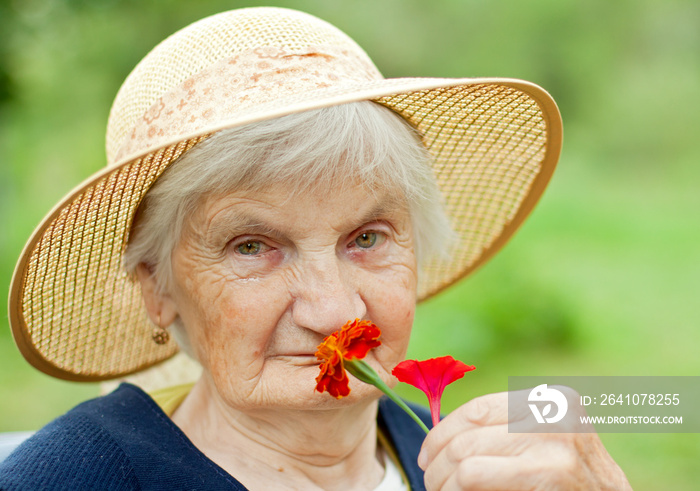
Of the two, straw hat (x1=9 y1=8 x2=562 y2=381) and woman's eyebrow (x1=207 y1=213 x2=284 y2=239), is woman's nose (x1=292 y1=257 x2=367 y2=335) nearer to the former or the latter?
woman's eyebrow (x1=207 y1=213 x2=284 y2=239)

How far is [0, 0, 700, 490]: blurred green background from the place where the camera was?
5227 mm

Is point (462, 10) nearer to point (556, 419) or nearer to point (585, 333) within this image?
point (585, 333)

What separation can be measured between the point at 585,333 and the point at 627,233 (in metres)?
2.13

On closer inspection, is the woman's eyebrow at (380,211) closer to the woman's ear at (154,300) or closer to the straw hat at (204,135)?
the straw hat at (204,135)

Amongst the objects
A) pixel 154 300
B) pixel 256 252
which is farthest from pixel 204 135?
pixel 154 300

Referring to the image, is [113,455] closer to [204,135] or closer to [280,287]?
[280,287]

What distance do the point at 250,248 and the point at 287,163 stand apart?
25 cm

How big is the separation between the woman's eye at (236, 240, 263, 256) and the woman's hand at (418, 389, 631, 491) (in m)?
0.64

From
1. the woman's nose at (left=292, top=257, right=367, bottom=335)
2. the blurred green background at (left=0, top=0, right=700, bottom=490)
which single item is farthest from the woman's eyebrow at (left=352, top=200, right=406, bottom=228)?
the blurred green background at (left=0, top=0, right=700, bottom=490)

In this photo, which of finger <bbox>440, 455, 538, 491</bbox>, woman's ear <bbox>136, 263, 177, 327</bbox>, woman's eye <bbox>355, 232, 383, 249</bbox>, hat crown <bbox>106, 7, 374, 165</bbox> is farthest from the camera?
woman's ear <bbox>136, 263, 177, 327</bbox>

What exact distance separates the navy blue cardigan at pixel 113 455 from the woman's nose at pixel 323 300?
0.48 meters

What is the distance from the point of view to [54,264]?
1730mm

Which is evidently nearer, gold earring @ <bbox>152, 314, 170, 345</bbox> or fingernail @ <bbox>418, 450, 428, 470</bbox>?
fingernail @ <bbox>418, 450, 428, 470</bbox>

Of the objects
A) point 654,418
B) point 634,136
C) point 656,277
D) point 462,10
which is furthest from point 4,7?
point 634,136
